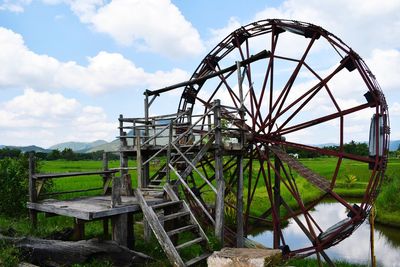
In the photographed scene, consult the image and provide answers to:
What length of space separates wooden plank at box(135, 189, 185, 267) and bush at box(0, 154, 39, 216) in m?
9.93

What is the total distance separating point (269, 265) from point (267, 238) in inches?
551

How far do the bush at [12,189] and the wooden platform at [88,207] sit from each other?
21.8ft

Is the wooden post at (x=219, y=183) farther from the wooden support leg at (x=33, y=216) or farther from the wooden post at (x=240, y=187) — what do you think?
the wooden support leg at (x=33, y=216)

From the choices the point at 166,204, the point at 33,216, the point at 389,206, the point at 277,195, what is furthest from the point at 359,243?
the point at 33,216

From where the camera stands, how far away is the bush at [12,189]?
1650 cm

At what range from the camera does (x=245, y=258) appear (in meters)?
6.68

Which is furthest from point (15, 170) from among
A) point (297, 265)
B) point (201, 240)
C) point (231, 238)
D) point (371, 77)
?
point (371, 77)

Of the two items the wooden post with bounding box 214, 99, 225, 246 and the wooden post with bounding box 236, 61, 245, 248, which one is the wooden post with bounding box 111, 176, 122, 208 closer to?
the wooden post with bounding box 214, 99, 225, 246

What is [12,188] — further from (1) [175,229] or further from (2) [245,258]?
(2) [245,258]

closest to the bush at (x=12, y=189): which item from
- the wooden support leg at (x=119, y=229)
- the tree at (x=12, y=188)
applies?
the tree at (x=12, y=188)

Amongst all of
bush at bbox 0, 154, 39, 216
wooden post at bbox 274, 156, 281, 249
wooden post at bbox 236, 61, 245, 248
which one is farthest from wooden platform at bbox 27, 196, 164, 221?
bush at bbox 0, 154, 39, 216

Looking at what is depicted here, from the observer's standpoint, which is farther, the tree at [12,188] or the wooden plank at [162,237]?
the tree at [12,188]

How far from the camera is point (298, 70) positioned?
12867 millimetres

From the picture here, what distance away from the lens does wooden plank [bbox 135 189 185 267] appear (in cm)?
813
